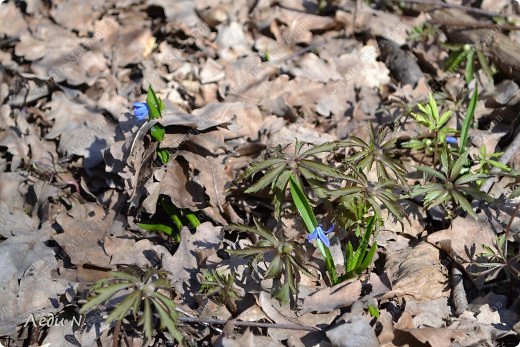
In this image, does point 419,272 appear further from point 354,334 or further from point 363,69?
point 363,69

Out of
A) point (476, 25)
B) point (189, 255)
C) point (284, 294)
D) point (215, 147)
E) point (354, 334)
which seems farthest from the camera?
point (476, 25)

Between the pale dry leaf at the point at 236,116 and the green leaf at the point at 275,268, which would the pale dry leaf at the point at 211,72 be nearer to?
the pale dry leaf at the point at 236,116

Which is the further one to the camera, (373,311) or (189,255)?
(189,255)

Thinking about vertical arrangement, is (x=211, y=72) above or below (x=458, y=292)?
above

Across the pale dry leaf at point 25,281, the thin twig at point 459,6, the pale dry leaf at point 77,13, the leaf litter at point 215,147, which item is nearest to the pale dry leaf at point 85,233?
the leaf litter at point 215,147

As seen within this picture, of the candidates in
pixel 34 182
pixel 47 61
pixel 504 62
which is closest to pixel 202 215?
pixel 34 182

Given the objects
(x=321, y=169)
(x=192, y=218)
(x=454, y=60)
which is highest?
(x=321, y=169)

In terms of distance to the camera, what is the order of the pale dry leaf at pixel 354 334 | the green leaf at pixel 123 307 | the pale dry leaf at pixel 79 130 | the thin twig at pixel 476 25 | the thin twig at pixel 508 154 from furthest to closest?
the thin twig at pixel 476 25, the pale dry leaf at pixel 79 130, the thin twig at pixel 508 154, the pale dry leaf at pixel 354 334, the green leaf at pixel 123 307

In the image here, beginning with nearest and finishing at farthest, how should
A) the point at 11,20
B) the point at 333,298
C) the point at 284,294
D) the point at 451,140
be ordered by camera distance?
the point at 284,294 < the point at 333,298 < the point at 451,140 < the point at 11,20

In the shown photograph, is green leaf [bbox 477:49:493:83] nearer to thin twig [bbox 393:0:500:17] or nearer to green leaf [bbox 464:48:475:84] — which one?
green leaf [bbox 464:48:475:84]

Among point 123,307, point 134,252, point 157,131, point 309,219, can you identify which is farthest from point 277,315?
point 157,131
